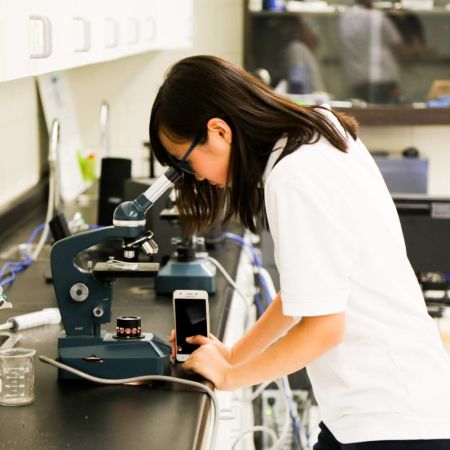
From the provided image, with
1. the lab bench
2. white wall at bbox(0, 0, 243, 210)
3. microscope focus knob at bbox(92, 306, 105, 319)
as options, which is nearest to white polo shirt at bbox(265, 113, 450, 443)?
the lab bench

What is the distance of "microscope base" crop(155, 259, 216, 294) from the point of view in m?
2.35

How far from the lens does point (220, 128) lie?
5.13 feet

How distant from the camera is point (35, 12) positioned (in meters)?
1.79

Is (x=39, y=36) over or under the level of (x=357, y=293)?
over

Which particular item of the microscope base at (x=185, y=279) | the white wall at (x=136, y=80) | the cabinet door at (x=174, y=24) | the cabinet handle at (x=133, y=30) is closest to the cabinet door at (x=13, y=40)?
the microscope base at (x=185, y=279)

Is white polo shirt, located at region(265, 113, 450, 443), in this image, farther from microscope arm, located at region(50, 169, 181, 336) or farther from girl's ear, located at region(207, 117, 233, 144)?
microscope arm, located at region(50, 169, 181, 336)

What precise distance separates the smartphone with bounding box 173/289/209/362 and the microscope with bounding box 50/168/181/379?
6 cm

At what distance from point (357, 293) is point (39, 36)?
0.78 metres

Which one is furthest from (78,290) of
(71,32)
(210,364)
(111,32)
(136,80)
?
(136,80)

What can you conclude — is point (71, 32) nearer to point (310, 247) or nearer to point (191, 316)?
point (191, 316)

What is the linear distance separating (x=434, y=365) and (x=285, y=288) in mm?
318

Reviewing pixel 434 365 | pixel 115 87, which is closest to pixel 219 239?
pixel 434 365

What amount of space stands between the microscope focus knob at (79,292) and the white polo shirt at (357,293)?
17.3 inches

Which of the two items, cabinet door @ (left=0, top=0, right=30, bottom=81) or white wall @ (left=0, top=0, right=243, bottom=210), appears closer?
cabinet door @ (left=0, top=0, right=30, bottom=81)
